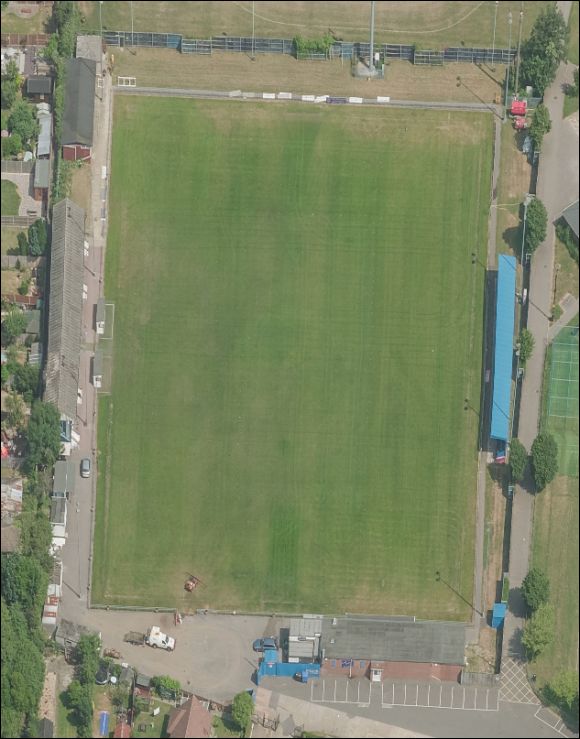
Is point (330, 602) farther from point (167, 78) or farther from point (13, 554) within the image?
point (167, 78)

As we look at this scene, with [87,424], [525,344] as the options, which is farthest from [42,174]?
[525,344]

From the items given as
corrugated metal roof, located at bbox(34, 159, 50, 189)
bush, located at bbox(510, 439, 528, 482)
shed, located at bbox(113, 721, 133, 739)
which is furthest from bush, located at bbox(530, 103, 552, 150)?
shed, located at bbox(113, 721, 133, 739)

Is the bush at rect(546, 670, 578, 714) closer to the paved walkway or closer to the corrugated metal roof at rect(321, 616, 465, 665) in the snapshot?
the corrugated metal roof at rect(321, 616, 465, 665)

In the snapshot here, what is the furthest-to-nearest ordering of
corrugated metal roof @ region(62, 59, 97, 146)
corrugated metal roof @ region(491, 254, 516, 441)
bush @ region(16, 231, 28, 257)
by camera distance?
bush @ region(16, 231, 28, 257), corrugated metal roof @ region(62, 59, 97, 146), corrugated metal roof @ region(491, 254, 516, 441)

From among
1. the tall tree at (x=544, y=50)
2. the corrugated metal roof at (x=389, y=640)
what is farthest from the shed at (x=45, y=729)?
the tall tree at (x=544, y=50)

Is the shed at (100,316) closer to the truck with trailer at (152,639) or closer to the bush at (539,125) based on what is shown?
the truck with trailer at (152,639)
